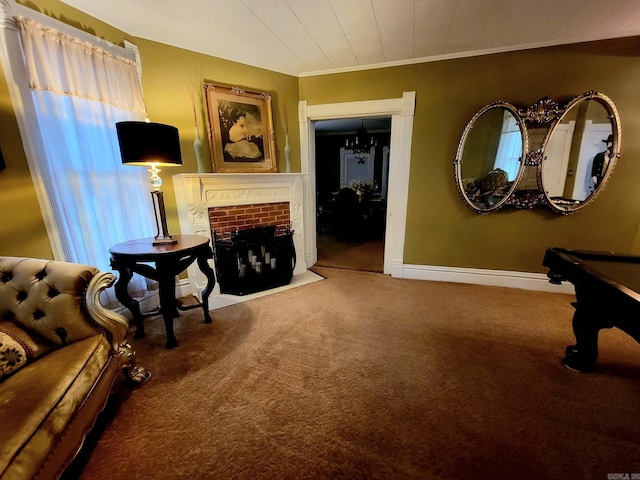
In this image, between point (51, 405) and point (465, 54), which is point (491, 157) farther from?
point (51, 405)

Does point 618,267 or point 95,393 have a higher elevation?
point 618,267

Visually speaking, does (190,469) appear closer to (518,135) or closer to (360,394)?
(360,394)

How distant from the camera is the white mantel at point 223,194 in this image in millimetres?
2547

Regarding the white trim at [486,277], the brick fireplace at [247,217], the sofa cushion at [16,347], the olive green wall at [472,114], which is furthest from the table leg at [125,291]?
the white trim at [486,277]

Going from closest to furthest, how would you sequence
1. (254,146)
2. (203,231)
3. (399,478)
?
1. (399,478)
2. (203,231)
3. (254,146)

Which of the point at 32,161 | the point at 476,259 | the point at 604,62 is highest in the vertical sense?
the point at 604,62

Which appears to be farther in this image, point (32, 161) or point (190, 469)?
point (32, 161)

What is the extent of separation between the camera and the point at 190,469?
1.15m

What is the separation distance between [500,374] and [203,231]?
2.78 m

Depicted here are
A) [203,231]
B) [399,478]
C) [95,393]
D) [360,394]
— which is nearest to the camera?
[399,478]

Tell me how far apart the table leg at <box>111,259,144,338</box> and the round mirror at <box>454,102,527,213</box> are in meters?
3.35

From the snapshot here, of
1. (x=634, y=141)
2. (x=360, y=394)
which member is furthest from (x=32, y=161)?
(x=634, y=141)

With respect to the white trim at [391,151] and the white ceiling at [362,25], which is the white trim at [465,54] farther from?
the white trim at [391,151]

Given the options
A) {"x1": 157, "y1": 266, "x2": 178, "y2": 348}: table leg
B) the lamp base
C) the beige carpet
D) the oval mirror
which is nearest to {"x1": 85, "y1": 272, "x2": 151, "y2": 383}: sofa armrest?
the beige carpet
